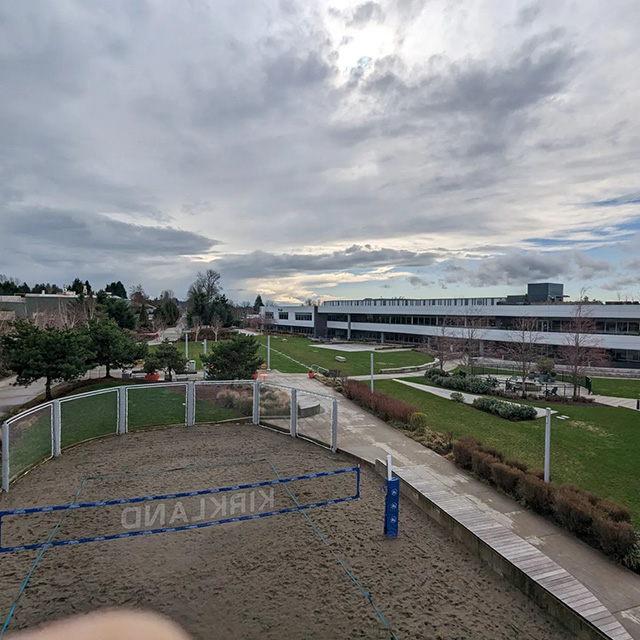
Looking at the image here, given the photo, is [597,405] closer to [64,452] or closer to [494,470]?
[494,470]

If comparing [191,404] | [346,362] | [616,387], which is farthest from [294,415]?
[616,387]

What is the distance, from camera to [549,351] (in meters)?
40.2

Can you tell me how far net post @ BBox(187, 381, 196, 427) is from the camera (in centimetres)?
1614

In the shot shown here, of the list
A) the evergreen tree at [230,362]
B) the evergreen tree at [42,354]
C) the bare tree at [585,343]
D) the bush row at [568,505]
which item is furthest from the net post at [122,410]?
the bare tree at [585,343]

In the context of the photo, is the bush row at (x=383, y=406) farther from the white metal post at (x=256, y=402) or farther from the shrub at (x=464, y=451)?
the white metal post at (x=256, y=402)

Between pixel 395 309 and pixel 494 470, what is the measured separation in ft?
164

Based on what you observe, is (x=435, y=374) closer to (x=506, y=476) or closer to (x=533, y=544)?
(x=506, y=476)

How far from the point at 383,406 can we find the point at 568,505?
9.88m

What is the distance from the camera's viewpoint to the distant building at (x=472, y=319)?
124ft

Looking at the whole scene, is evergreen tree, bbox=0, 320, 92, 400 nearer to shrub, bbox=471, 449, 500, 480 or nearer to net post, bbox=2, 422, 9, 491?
net post, bbox=2, 422, 9, 491

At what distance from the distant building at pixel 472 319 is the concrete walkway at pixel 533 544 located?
94.0ft

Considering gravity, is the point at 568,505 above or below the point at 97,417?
below

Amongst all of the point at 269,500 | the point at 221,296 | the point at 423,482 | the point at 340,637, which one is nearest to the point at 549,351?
the point at 423,482

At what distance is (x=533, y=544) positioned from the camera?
8.13 m
